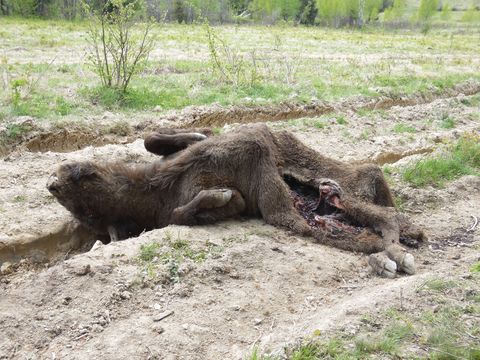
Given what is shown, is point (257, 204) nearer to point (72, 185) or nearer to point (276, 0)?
point (72, 185)

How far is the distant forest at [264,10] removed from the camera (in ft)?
151

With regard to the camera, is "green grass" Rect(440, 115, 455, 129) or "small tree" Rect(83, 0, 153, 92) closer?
"green grass" Rect(440, 115, 455, 129)

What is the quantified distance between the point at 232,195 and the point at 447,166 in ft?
12.4

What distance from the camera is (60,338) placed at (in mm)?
4031

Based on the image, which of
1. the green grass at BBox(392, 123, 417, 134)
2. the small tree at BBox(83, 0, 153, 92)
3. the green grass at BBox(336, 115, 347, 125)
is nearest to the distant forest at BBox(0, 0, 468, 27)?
the small tree at BBox(83, 0, 153, 92)

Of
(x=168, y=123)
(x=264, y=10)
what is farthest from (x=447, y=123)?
(x=264, y=10)

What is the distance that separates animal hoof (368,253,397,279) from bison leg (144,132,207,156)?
2.44 m

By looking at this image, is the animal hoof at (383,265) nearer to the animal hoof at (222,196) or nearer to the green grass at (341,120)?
the animal hoof at (222,196)

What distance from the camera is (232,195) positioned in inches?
227

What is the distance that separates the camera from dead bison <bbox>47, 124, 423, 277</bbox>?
18.6ft

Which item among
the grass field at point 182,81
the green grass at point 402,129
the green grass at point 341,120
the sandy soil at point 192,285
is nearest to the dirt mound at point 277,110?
the grass field at point 182,81

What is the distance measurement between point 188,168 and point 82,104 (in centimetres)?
622

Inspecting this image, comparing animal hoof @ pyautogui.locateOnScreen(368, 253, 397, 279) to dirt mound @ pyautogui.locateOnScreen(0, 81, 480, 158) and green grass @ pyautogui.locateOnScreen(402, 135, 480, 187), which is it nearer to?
green grass @ pyautogui.locateOnScreen(402, 135, 480, 187)

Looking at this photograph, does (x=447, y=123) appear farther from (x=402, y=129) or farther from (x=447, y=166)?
(x=447, y=166)
